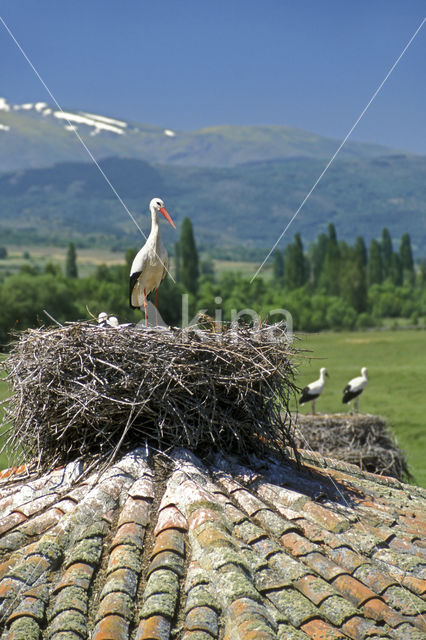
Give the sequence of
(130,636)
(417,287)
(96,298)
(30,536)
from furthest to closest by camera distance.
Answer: (417,287) < (96,298) < (30,536) < (130,636)

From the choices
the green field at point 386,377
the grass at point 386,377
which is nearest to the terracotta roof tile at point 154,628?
the green field at point 386,377

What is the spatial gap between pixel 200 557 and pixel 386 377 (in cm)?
4311

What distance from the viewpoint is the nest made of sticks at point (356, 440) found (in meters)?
17.7

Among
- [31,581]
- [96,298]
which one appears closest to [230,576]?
[31,581]

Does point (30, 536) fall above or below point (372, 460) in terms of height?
above

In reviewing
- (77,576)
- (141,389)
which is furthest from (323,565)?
(141,389)

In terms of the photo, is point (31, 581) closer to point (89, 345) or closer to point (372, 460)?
point (89, 345)

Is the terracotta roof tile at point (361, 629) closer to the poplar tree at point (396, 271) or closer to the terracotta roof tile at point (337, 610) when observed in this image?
the terracotta roof tile at point (337, 610)

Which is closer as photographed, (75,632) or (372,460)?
(75,632)

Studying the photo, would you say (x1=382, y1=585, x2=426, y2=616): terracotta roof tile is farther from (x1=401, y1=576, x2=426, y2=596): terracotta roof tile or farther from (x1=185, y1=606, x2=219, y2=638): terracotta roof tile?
(x1=185, y1=606, x2=219, y2=638): terracotta roof tile

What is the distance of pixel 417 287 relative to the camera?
126875 millimetres

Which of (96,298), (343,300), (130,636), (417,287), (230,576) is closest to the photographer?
(130,636)

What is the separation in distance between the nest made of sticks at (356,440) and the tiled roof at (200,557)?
1025 centimetres

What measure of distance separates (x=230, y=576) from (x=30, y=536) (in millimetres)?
1796
